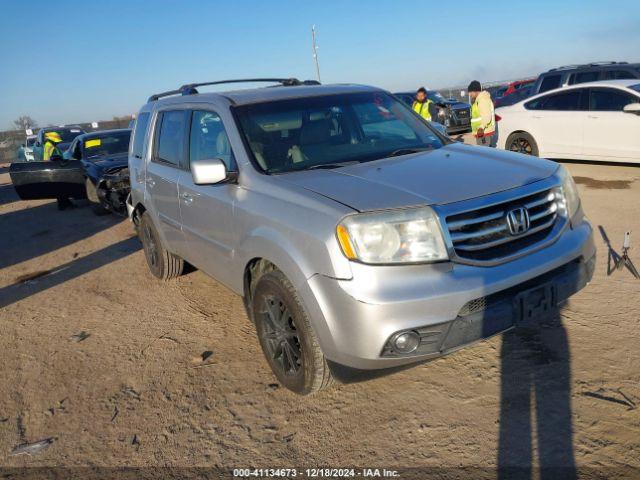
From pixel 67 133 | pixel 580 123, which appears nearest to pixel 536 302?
pixel 580 123

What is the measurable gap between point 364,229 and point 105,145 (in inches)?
375

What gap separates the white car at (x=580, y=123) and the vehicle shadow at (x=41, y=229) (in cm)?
771

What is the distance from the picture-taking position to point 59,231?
9.20 m

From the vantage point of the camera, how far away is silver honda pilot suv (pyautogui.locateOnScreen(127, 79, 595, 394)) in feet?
8.27

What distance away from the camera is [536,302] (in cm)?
274

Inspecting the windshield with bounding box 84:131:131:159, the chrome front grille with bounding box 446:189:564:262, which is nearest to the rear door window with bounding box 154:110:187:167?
the chrome front grille with bounding box 446:189:564:262

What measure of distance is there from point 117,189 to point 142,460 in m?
6.83

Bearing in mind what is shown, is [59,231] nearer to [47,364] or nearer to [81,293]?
[81,293]

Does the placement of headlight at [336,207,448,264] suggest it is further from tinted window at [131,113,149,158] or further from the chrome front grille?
tinted window at [131,113,149,158]

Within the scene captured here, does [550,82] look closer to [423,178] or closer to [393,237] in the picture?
[423,178]

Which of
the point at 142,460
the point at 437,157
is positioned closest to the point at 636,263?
the point at 437,157

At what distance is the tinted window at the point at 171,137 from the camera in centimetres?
440

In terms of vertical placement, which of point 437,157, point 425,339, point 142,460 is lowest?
point 142,460

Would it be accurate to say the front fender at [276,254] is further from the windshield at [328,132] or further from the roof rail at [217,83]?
the roof rail at [217,83]
